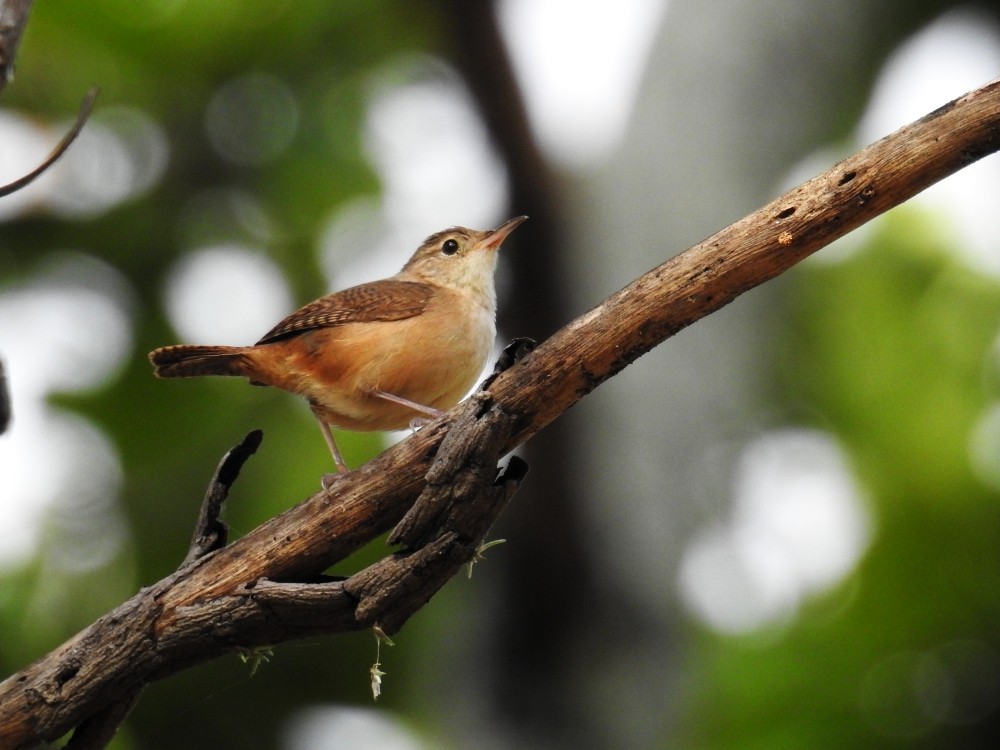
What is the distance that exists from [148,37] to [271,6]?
101 centimetres

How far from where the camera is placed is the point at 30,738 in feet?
10.00

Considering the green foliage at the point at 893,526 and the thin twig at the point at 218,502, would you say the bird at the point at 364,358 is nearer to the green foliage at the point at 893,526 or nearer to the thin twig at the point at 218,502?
the thin twig at the point at 218,502

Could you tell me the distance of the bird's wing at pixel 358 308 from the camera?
4.44 m

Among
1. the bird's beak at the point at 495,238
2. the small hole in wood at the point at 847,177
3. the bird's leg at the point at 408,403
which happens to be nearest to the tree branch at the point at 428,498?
the small hole in wood at the point at 847,177


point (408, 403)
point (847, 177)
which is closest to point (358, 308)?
point (408, 403)

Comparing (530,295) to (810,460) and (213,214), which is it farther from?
(213,214)

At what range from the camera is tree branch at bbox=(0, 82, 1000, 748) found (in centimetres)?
267

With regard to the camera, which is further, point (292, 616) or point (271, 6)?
point (271, 6)

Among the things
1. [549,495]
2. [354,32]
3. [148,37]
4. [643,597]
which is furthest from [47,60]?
[643,597]

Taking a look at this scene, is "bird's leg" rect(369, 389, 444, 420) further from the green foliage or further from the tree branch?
the green foliage

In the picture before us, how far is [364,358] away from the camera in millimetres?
4262

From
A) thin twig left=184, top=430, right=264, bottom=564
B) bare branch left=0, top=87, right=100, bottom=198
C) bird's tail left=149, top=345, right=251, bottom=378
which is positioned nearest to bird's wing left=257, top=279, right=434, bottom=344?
bird's tail left=149, top=345, right=251, bottom=378

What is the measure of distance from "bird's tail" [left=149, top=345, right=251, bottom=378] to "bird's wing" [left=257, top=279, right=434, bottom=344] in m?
0.15

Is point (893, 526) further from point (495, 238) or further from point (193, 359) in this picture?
point (193, 359)
